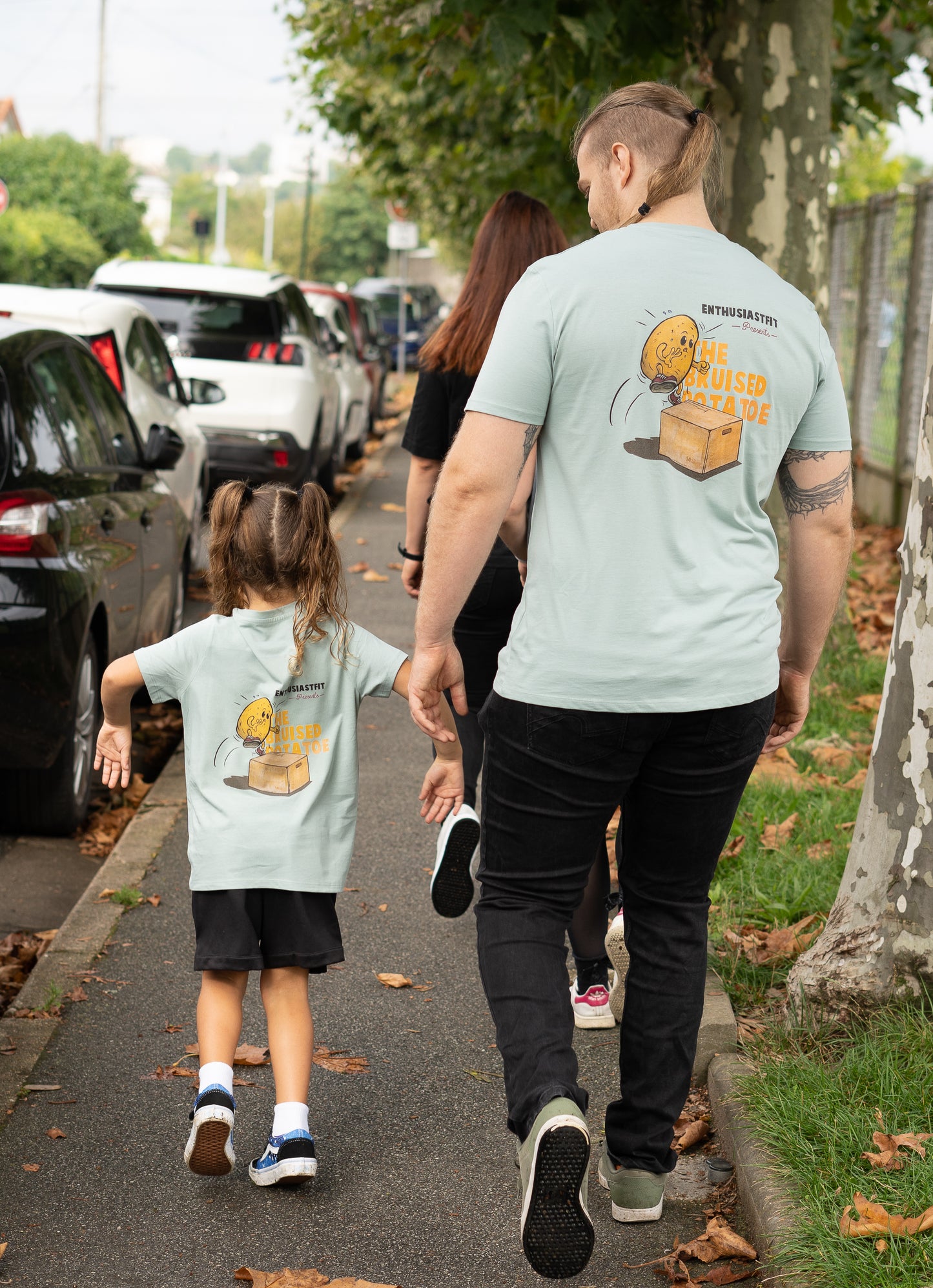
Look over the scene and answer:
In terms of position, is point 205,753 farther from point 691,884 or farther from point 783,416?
point 783,416

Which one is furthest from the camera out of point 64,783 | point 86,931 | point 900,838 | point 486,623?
point 64,783

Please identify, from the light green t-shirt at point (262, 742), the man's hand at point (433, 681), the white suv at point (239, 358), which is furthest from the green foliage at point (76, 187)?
the man's hand at point (433, 681)

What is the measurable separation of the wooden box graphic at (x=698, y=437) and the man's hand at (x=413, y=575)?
6.74 feet

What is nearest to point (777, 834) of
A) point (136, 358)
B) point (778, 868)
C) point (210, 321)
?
point (778, 868)

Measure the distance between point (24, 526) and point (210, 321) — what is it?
24.0 ft

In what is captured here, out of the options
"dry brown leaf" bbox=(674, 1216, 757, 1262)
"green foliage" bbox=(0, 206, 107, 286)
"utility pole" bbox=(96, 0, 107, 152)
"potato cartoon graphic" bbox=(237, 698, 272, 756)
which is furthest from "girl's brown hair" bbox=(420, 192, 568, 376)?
"utility pole" bbox=(96, 0, 107, 152)

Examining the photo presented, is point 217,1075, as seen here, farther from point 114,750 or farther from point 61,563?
point 61,563

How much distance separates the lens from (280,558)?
10.7 ft

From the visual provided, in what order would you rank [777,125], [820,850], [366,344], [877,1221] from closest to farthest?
[877,1221], [820,850], [777,125], [366,344]

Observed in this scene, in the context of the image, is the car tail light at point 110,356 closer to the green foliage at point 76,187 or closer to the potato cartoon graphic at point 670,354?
the potato cartoon graphic at point 670,354

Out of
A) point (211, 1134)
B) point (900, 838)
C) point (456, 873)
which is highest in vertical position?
point (900, 838)

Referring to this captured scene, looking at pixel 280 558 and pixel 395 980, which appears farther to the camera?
pixel 395 980

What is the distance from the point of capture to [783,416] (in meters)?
2.74

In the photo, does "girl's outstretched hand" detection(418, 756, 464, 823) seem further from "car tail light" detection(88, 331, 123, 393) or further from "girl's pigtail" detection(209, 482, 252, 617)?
"car tail light" detection(88, 331, 123, 393)
